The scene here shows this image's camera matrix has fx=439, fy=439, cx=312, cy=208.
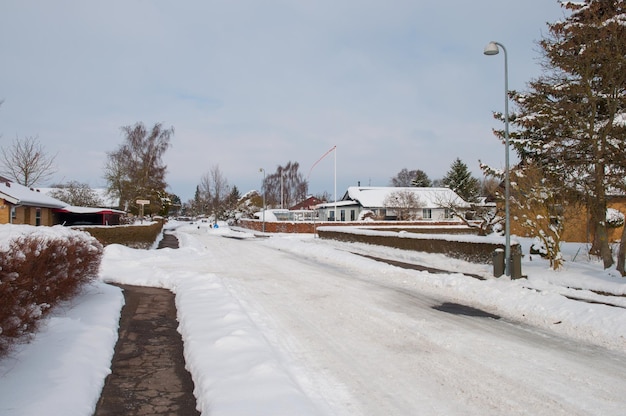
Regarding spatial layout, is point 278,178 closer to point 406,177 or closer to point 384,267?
point 406,177

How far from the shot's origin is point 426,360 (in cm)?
595

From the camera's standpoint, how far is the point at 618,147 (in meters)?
12.9

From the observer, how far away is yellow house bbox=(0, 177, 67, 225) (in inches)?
909

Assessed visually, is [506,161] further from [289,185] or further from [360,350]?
[289,185]

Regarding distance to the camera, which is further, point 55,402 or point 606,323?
point 606,323

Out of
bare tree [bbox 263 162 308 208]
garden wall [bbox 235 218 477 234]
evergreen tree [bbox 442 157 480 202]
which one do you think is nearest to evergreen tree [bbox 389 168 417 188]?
bare tree [bbox 263 162 308 208]

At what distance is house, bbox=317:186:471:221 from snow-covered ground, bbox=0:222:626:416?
41.0 metres

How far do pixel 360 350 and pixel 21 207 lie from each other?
86.7ft

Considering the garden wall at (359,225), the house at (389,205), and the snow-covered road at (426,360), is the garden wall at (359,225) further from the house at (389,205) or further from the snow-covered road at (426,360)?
the snow-covered road at (426,360)

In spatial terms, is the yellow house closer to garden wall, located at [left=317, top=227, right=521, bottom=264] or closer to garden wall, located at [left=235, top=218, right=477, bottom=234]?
garden wall, located at [left=317, top=227, right=521, bottom=264]

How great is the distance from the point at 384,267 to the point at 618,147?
26.7ft

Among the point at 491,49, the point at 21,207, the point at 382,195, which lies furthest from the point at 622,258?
the point at 382,195

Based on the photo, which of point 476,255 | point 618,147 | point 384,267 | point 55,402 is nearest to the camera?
point 55,402

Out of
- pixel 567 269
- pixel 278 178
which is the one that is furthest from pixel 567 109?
pixel 278 178
